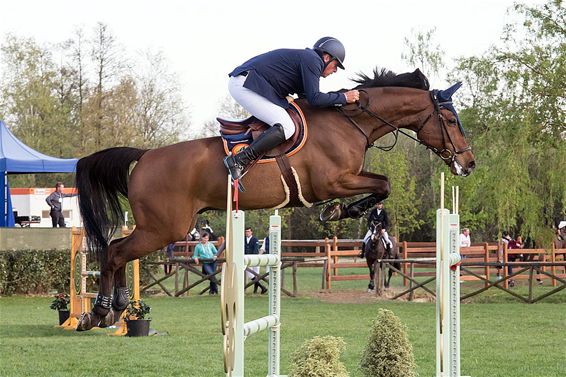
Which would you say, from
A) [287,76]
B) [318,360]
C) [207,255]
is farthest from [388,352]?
[207,255]

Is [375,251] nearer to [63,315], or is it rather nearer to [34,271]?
[34,271]

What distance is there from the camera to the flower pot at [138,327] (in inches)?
524

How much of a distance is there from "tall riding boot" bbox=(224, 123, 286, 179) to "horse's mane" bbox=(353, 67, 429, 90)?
38.3 inches

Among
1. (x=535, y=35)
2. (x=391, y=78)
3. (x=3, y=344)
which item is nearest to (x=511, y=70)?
(x=535, y=35)

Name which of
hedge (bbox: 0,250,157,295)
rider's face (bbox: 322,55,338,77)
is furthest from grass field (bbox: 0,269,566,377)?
rider's face (bbox: 322,55,338,77)

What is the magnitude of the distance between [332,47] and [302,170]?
3.03 feet

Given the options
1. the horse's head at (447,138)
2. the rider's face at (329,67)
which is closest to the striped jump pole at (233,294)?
the rider's face at (329,67)

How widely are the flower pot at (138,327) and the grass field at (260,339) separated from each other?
9.7 inches

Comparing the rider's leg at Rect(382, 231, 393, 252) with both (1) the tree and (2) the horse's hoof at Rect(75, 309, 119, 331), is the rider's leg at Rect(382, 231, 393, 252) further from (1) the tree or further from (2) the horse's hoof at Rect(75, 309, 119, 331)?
(2) the horse's hoof at Rect(75, 309, 119, 331)

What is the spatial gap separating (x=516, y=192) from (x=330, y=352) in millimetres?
16923

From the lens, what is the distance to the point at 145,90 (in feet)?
141

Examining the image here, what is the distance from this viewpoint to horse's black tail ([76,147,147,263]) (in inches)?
289

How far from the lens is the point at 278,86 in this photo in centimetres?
668

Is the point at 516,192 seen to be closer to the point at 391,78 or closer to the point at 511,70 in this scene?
the point at 511,70
